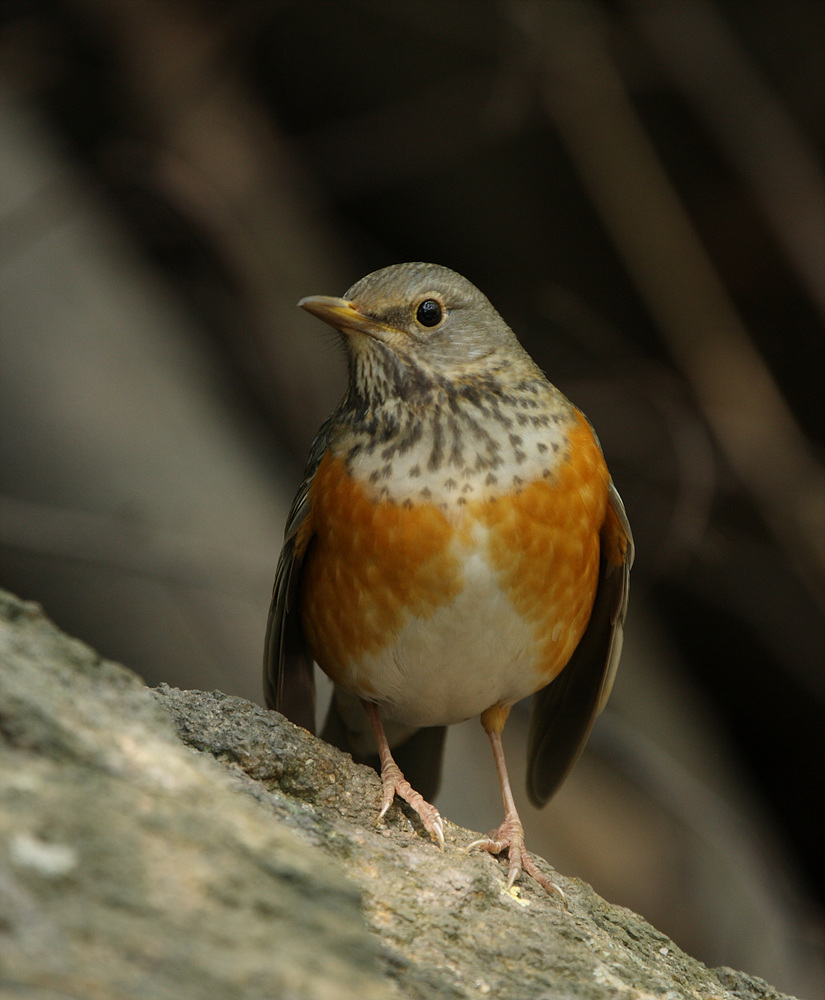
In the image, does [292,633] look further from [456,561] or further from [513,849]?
[513,849]

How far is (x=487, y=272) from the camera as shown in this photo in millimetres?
6191

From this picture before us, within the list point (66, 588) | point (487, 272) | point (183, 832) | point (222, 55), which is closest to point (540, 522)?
point (183, 832)

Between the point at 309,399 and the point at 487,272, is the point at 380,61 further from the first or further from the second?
the point at 309,399

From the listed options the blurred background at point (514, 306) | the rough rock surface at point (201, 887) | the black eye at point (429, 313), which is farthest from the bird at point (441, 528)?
the blurred background at point (514, 306)

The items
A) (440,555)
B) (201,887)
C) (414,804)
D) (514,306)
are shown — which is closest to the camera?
(201,887)

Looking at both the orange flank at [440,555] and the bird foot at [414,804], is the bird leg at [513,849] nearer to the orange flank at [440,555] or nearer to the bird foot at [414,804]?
the bird foot at [414,804]

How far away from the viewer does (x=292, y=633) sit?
10.5 feet

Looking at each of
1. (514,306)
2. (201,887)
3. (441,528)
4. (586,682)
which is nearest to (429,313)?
(441,528)

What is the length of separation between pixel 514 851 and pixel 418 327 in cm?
132

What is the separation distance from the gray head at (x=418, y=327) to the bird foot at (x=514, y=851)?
1113 mm

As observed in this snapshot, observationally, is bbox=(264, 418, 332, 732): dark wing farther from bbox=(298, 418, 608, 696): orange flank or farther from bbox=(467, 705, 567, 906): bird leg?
bbox=(467, 705, 567, 906): bird leg

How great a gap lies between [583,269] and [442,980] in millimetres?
5043

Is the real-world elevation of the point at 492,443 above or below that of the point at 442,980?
above

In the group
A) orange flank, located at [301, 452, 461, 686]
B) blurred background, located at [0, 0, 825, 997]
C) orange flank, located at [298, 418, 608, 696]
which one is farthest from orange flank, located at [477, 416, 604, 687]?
blurred background, located at [0, 0, 825, 997]
